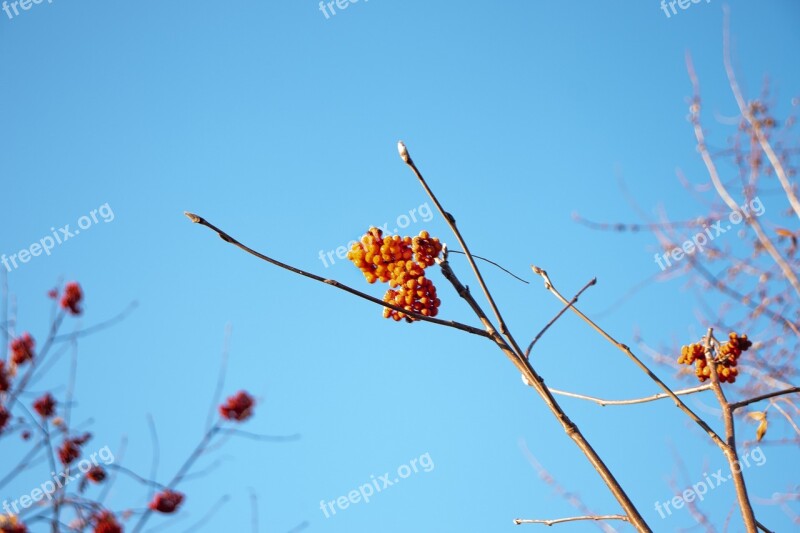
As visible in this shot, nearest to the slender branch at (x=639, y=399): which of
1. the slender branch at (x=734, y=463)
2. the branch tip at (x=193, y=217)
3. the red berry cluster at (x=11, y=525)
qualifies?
the slender branch at (x=734, y=463)

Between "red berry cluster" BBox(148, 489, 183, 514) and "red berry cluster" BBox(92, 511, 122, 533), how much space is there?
1.24 feet

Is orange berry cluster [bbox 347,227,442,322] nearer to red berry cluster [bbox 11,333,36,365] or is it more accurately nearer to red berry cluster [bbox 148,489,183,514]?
red berry cluster [bbox 148,489,183,514]

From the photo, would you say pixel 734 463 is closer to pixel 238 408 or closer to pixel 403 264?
pixel 403 264

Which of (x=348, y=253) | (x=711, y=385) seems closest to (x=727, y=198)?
(x=711, y=385)

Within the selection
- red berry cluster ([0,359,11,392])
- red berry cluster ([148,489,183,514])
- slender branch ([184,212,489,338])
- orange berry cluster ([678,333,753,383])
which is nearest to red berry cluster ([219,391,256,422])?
red berry cluster ([148,489,183,514])

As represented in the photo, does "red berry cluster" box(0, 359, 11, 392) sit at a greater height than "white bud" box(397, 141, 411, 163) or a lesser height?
greater

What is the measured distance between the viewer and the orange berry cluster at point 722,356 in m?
2.53

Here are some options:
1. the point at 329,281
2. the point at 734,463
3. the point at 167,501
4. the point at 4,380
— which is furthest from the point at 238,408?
the point at 734,463

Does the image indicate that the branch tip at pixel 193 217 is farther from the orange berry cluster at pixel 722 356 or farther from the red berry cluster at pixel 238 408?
the orange berry cluster at pixel 722 356

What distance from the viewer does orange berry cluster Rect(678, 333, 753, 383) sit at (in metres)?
2.53

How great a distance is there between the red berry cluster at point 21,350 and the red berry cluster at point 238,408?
872 mm

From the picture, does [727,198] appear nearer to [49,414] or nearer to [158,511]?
[158,511]

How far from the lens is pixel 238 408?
283cm

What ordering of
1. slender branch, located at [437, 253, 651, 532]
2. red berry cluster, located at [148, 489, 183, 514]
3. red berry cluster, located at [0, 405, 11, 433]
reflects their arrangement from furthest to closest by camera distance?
red berry cluster, located at [148, 489, 183, 514]
red berry cluster, located at [0, 405, 11, 433]
slender branch, located at [437, 253, 651, 532]
